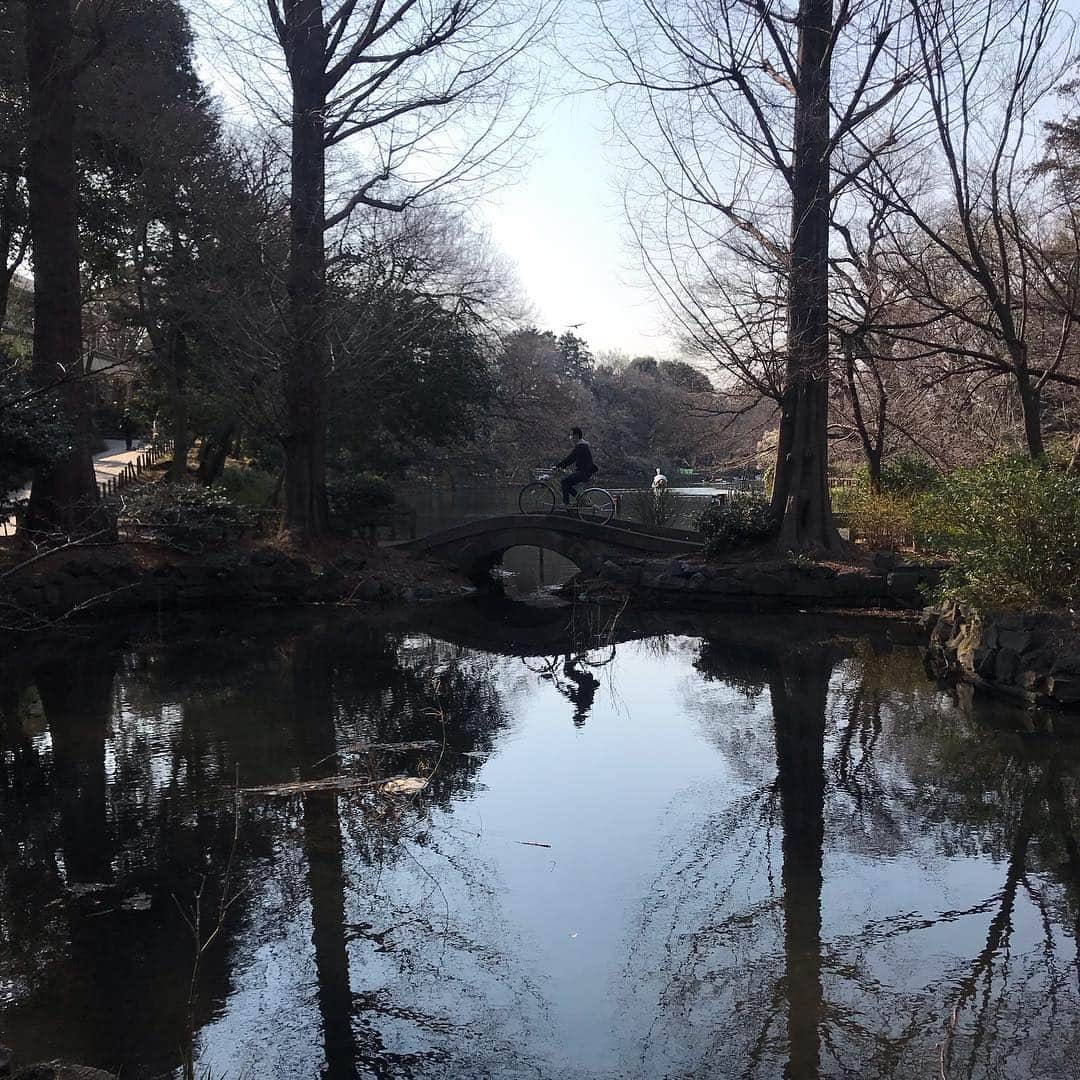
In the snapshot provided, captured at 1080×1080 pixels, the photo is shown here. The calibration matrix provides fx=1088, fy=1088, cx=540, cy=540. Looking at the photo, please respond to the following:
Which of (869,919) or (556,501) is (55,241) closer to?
(556,501)

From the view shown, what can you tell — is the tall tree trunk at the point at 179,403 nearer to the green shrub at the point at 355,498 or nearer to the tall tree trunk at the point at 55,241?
the green shrub at the point at 355,498

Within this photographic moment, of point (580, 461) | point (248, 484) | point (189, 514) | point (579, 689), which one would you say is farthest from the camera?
→ point (248, 484)

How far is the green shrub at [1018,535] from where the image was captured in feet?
31.8

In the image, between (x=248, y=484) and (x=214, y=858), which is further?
(x=248, y=484)

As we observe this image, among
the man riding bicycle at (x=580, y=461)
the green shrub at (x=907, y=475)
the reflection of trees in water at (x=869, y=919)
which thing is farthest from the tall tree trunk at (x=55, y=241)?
the green shrub at (x=907, y=475)

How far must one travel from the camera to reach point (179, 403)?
65.4 feet

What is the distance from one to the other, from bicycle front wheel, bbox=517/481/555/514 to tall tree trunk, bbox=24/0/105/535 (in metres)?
7.04

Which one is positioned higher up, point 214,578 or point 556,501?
point 556,501

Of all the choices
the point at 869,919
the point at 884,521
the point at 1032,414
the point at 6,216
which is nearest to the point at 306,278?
the point at 6,216

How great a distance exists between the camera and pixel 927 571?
49.1 ft

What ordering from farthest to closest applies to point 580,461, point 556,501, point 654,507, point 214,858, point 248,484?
1. point 248,484
2. point 654,507
3. point 556,501
4. point 580,461
5. point 214,858

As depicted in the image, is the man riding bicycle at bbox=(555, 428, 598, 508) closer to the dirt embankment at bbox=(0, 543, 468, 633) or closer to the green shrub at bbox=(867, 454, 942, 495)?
the dirt embankment at bbox=(0, 543, 468, 633)

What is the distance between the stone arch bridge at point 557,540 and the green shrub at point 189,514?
3.02 meters

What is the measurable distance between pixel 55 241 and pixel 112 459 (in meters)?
15.8
